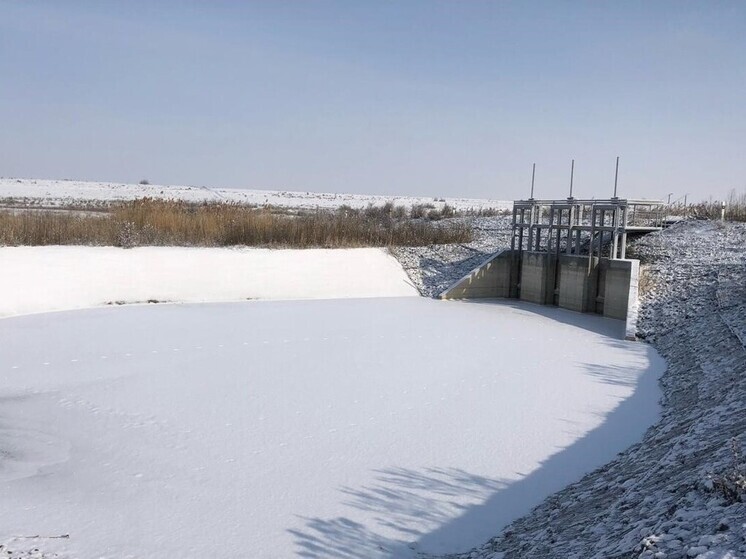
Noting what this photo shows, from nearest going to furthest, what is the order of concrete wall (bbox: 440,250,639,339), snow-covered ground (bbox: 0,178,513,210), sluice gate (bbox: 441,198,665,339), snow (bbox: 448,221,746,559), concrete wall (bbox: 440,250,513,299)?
1. snow (bbox: 448,221,746,559)
2. concrete wall (bbox: 440,250,639,339)
3. sluice gate (bbox: 441,198,665,339)
4. concrete wall (bbox: 440,250,513,299)
5. snow-covered ground (bbox: 0,178,513,210)

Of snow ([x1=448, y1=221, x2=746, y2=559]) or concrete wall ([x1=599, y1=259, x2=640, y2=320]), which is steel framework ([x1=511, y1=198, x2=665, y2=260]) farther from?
snow ([x1=448, y1=221, x2=746, y2=559])

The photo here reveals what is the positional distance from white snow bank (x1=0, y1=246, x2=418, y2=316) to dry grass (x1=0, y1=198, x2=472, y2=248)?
800 mm

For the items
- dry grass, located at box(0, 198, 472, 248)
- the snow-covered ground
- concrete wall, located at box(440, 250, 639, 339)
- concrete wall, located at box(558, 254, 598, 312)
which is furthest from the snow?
the snow-covered ground

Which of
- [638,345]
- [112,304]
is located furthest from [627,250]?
[112,304]

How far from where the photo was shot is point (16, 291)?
12.3 meters

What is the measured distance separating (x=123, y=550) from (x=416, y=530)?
5.74ft

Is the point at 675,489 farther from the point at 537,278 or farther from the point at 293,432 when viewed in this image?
the point at 537,278

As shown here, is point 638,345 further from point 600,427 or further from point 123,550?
A: point 123,550

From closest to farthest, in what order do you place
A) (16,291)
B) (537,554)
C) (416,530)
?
(537,554) → (416,530) → (16,291)

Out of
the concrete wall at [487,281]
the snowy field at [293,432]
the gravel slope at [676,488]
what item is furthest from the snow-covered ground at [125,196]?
the gravel slope at [676,488]

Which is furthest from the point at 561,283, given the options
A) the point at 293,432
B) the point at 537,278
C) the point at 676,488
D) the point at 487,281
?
the point at 676,488

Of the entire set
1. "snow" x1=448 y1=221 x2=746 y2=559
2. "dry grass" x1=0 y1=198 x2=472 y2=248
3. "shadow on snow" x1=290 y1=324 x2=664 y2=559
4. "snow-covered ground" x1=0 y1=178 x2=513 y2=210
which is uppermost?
"snow-covered ground" x1=0 y1=178 x2=513 y2=210

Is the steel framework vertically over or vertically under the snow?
over

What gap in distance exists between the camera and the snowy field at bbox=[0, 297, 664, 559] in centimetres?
420
